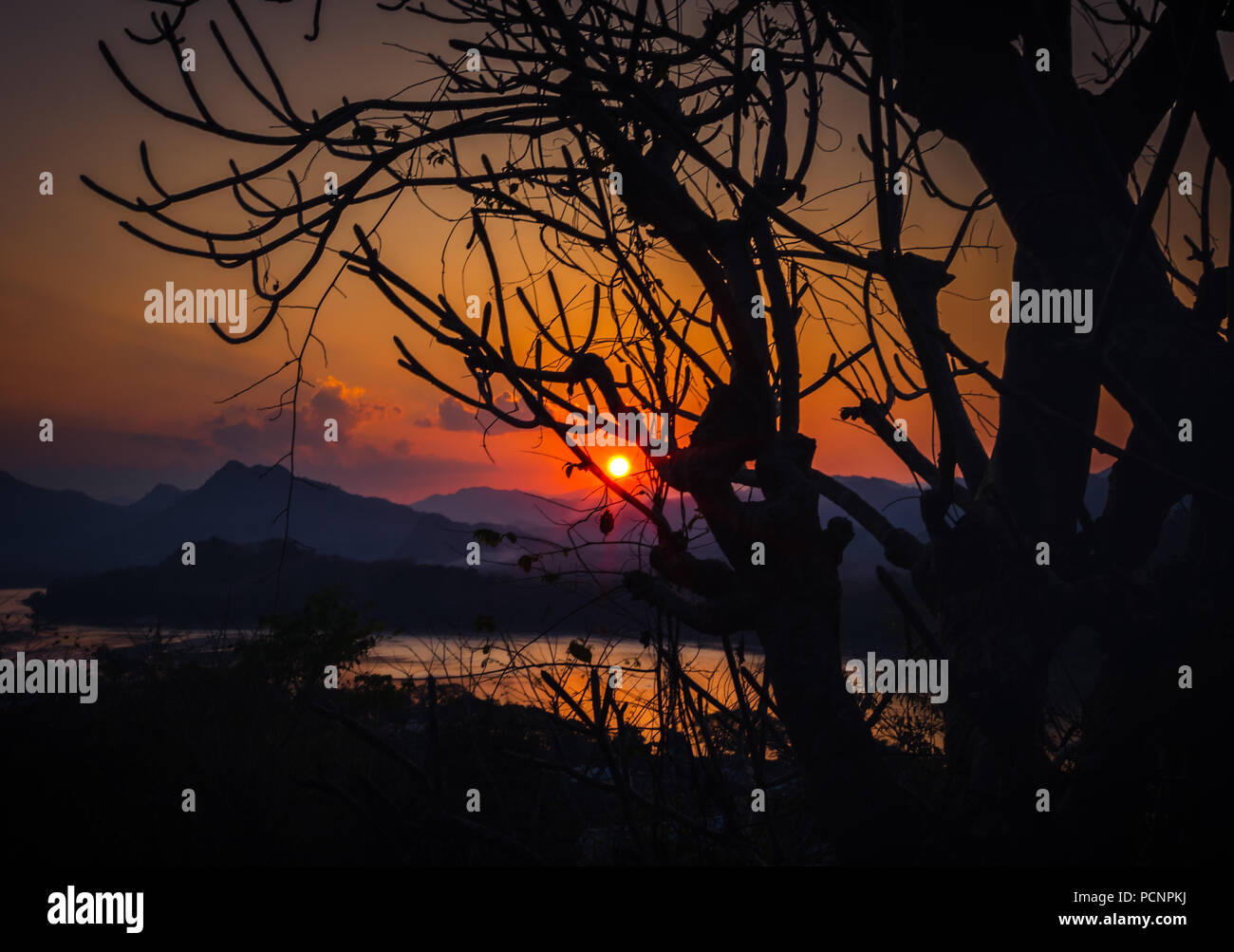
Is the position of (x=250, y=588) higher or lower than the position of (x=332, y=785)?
lower

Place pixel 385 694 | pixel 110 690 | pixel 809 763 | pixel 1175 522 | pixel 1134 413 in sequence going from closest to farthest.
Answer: pixel 809 763, pixel 1134 413, pixel 1175 522, pixel 110 690, pixel 385 694

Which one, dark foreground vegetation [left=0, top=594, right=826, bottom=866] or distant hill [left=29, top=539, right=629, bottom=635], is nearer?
dark foreground vegetation [left=0, top=594, right=826, bottom=866]

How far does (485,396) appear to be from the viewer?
234 cm

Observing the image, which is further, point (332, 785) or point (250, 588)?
point (250, 588)

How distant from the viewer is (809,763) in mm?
1806

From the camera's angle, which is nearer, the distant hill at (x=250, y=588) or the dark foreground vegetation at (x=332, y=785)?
the dark foreground vegetation at (x=332, y=785)

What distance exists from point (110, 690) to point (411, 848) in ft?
17.6

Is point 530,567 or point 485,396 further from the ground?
point 485,396

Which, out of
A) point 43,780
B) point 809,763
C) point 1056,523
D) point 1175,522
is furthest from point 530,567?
point 43,780

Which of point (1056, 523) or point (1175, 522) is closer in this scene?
point (1056, 523)
